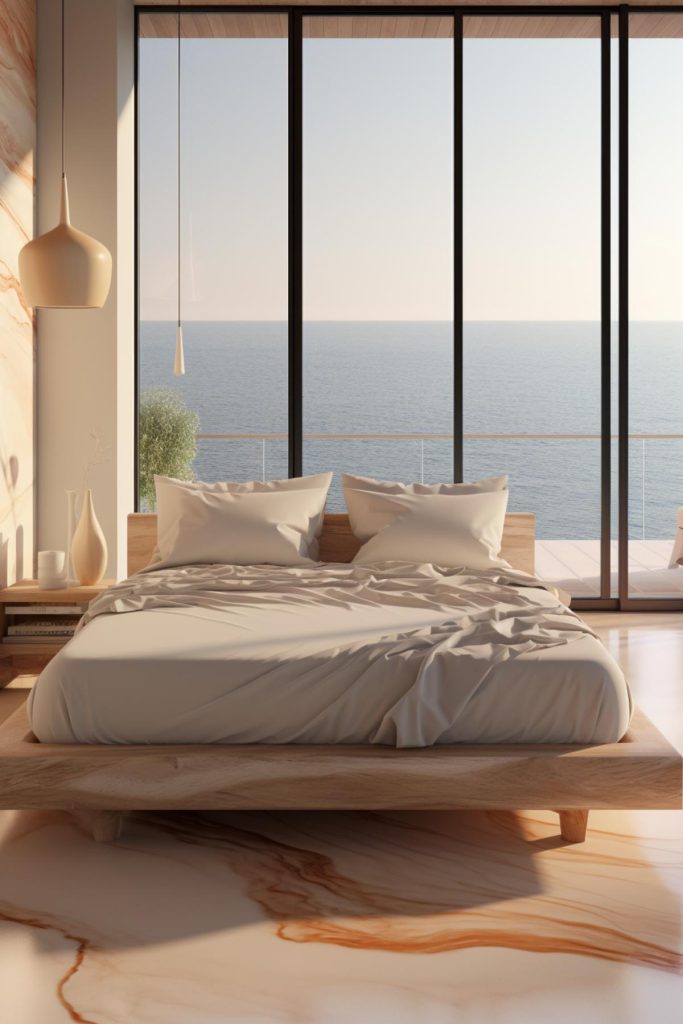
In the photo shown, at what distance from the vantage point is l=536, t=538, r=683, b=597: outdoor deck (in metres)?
6.95

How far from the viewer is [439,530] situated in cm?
500

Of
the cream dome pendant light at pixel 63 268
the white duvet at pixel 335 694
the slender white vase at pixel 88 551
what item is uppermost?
the cream dome pendant light at pixel 63 268

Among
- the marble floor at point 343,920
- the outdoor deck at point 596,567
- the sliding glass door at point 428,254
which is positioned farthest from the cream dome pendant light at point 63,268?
the outdoor deck at point 596,567

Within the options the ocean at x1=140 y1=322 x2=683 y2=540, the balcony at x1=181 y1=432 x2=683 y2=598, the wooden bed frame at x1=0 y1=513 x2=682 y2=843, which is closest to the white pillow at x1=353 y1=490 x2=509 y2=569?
the balcony at x1=181 y1=432 x2=683 y2=598

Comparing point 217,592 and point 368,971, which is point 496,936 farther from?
Result: point 217,592

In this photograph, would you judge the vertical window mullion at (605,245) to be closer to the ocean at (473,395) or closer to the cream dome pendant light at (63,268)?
the cream dome pendant light at (63,268)

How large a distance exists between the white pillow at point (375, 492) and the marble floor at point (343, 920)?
6.38 feet

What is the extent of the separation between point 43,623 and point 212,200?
3.52m

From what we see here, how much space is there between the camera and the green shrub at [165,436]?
652 cm

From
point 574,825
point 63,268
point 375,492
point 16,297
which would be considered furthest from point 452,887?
point 16,297

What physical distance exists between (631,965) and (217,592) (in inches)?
83.0

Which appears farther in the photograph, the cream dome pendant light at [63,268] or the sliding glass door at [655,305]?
the sliding glass door at [655,305]

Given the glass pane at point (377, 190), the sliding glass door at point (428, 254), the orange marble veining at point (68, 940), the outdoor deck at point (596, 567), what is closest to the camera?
the orange marble veining at point (68, 940)

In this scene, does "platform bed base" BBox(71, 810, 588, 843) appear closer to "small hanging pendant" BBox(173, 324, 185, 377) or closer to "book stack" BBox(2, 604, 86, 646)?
"book stack" BBox(2, 604, 86, 646)
